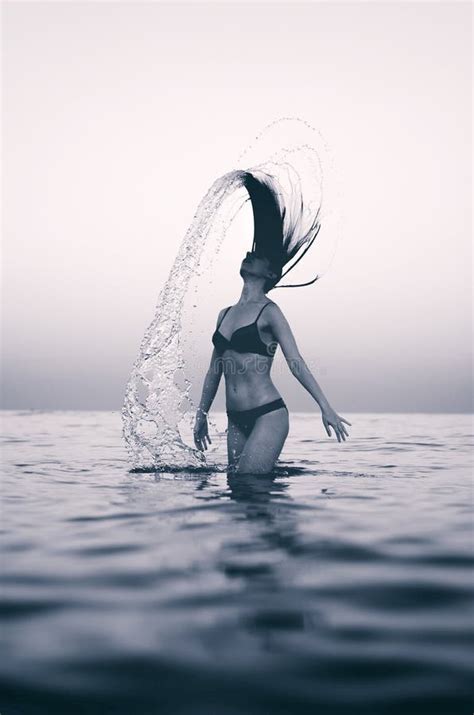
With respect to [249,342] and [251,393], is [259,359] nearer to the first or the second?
[249,342]

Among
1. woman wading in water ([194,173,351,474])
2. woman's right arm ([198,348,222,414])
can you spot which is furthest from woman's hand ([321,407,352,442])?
woman's right arm ([198,348,222,414])

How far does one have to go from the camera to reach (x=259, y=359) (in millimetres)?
6344

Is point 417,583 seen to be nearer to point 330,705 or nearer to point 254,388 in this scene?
point 330,705

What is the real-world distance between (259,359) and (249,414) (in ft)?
1.80

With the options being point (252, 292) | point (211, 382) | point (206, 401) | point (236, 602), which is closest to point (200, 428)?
point (206, 401)

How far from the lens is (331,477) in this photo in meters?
6.77

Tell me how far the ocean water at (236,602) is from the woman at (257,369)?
0.66 metres

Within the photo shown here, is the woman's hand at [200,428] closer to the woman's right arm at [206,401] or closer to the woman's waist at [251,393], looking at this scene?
the woman's right arm at [206,401]

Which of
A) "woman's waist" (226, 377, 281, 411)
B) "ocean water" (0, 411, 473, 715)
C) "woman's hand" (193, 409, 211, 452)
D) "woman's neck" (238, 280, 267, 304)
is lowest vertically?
"ocean water" (0, 411, 473, 715)

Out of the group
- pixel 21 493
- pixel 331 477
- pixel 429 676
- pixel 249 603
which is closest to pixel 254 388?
pixel 331 477

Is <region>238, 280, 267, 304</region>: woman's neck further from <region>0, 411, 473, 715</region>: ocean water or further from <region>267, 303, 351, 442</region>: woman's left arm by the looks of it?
<region>0, 411, 473, 715</region>: ocean water

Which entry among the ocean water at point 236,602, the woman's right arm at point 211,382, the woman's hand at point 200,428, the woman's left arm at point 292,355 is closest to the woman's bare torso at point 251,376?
the woman's left arm at point 292,355

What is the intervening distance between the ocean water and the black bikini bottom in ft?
2.75

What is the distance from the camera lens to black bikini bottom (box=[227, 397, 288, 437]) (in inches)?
247
